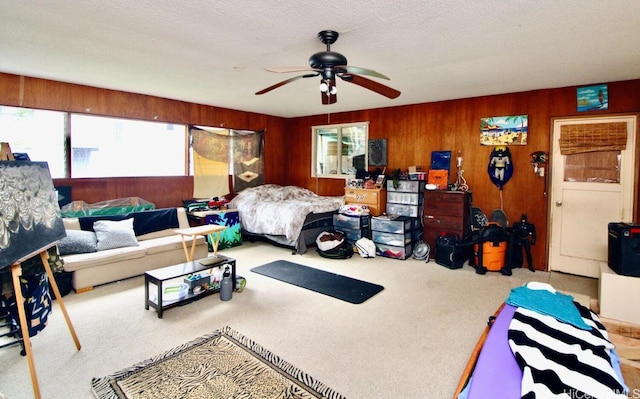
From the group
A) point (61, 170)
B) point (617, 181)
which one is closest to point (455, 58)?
point (617, 181)

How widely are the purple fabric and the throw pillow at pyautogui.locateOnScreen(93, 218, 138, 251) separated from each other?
Result: 13.1 feet

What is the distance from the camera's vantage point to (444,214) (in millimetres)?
4844

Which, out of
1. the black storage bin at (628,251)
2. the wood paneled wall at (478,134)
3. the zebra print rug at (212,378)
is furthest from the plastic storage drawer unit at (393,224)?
the zebra print rug at (212,378)

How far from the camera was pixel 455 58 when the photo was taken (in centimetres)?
321

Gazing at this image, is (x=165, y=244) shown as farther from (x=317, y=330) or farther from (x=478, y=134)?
(x=478, y=134)

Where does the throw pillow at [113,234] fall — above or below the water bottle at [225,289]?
above

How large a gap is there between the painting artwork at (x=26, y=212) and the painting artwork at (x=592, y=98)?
573cm

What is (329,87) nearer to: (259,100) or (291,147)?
(259,100)

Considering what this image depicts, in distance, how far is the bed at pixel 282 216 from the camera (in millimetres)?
5246

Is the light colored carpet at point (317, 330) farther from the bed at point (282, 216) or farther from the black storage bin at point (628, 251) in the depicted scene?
the bed at point (282, 216)

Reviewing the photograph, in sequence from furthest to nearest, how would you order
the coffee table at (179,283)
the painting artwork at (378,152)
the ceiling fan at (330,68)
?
the painting artwork at (378,152), the coffee table at (179,283), the ceiling fan at (330,68)

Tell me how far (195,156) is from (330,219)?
258cm

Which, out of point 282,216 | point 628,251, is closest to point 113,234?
point 282,216

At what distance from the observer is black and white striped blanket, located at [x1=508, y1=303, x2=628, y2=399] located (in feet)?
4.41
